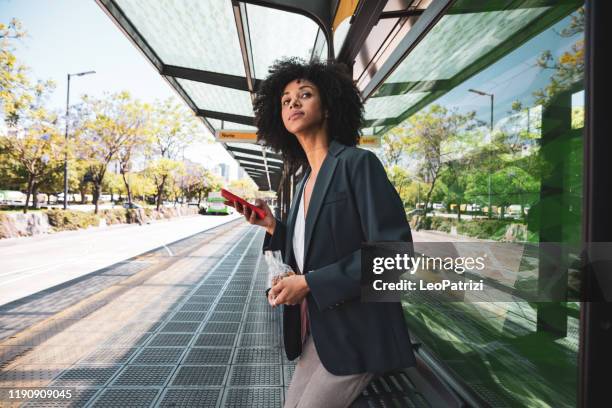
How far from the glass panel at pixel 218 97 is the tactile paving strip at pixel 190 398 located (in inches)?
236

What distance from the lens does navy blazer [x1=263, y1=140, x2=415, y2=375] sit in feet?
3.39

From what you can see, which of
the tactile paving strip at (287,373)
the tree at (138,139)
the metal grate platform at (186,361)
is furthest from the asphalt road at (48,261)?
the tree at (138,139)

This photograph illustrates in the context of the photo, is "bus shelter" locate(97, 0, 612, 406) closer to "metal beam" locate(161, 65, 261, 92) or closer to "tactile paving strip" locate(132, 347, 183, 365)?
"tactile paving strip" locate(132, 347, 183, 365)

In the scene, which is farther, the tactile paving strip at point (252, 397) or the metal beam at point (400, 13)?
the metal beam at point (400, 13)

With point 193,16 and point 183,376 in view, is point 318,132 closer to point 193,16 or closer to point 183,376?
point 183,376

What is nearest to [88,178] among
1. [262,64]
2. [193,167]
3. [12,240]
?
[12,240]

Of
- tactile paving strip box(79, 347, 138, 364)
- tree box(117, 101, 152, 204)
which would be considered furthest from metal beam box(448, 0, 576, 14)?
tree box(117, 101, 152, 204)

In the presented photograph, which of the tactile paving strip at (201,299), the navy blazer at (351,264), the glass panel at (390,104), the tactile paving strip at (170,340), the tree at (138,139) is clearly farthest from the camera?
the tree at (138,139)

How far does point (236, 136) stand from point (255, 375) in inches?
255

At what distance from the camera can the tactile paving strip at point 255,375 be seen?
2832 millimetres

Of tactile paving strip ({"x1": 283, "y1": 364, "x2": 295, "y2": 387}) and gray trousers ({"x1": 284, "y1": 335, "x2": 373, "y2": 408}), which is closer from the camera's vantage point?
gray trousers ({"x1": 284, "y1": 335, "x2": 373, "y2": 408})

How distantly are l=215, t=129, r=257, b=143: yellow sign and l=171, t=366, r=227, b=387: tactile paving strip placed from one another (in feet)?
19.5

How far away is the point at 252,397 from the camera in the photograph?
2.62 m

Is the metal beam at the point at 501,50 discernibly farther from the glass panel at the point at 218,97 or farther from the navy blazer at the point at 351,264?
the glass panel at the point at 218,97
